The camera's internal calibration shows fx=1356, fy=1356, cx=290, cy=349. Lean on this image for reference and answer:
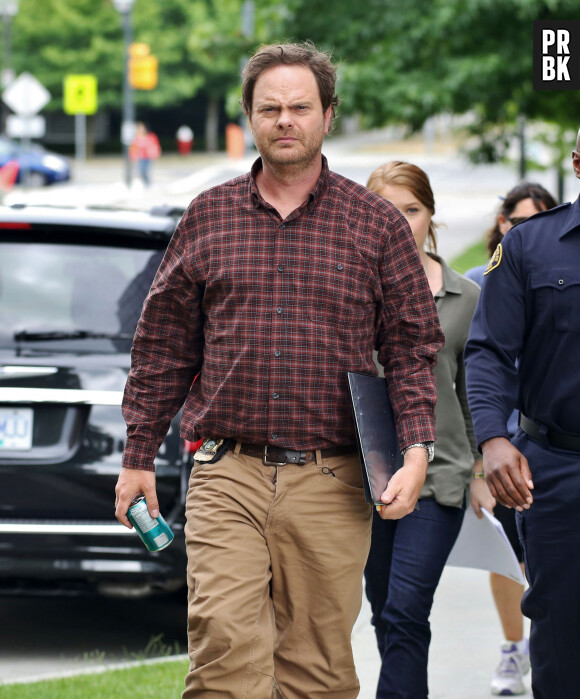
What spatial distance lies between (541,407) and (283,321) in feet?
2.68

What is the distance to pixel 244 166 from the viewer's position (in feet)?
167

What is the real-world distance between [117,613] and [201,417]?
2.89 m

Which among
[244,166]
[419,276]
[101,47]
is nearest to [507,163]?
[419,276]

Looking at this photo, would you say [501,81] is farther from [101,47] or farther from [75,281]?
[101,47]

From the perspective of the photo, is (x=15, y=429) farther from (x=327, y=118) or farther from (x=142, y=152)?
(x=142, y=152)

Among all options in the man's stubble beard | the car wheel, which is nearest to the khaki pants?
the man's stubble beard

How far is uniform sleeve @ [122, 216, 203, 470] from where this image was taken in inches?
146

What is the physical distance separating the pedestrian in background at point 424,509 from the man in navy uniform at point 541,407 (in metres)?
0.48

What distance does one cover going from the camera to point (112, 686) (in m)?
4.85

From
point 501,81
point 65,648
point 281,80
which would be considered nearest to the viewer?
point 281,80

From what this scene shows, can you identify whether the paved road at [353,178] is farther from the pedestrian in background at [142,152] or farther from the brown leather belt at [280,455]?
the brown leather belt at [280,455]

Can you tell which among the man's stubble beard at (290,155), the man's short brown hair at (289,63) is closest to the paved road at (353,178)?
the man's short brown hair at (289,63)

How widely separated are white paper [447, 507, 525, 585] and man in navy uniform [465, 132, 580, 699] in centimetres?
49

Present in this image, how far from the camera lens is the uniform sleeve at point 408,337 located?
363 cm
